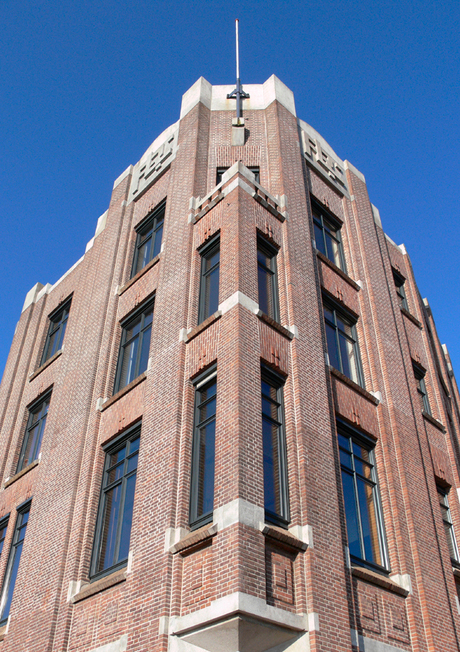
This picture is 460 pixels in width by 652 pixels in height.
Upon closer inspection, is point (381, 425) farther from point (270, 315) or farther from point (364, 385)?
point (270, 315)

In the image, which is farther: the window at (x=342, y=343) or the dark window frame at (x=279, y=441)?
the window at (x=342, y=343)

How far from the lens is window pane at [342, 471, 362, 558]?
12453 millimetres

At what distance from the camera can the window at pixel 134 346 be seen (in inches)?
633

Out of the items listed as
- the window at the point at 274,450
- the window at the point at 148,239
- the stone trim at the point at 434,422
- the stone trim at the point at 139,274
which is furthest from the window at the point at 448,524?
the window at the point at 148,239

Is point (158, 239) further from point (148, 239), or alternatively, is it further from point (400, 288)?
point (400, 288)

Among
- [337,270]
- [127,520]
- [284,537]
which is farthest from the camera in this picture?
[337,270]

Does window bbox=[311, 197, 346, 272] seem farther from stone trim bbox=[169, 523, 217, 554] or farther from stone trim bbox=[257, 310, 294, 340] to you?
stone trim bbox=[169, 523, 217, 554]

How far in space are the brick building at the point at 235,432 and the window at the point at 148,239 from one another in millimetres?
77

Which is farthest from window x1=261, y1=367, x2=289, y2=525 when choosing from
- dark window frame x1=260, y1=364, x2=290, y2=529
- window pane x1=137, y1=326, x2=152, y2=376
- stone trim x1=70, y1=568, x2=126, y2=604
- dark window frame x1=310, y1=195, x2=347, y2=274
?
dark window frame x1=310, y1=195, x2=347, y2=274

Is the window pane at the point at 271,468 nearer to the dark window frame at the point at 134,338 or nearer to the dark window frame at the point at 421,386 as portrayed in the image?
the dark window frame at the point at 134,338

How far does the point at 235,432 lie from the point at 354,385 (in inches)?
201

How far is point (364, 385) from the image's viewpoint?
16.0m

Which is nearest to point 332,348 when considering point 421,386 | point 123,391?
point 421,386

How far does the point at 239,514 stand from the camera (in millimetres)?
9766
